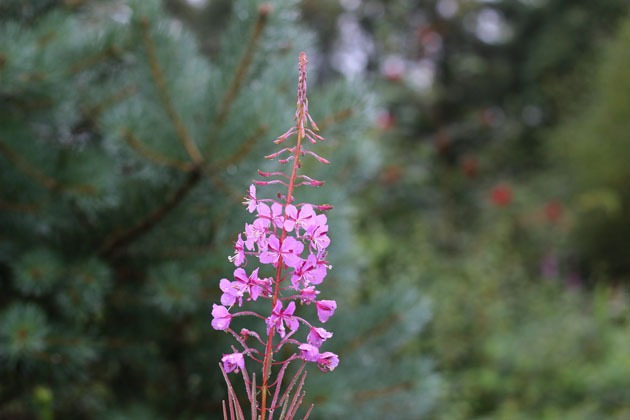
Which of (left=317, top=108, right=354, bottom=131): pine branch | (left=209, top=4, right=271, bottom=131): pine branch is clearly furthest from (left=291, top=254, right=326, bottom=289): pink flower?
(left=317, top=108, right=354, bottom=131): pine branch

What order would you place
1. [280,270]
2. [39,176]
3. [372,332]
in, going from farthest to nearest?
[372,332]
[39,176]
[280,270]

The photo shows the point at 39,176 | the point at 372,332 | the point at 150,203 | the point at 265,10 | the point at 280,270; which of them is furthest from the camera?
the point at 372,332

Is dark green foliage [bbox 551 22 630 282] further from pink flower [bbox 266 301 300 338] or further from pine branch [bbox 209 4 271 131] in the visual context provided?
pink flower [bbox 266 301 300 338]

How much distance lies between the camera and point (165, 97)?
132 cm

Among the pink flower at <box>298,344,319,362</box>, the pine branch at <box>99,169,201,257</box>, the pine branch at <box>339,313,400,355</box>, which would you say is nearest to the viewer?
the pink flower at <box>298,344,319,362</box>

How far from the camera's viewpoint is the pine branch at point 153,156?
1.28 m

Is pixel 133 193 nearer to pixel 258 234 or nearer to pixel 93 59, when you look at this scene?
pixel 93 59

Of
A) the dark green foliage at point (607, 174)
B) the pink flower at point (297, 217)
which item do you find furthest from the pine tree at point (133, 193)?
the dark green foliage at point (607, 174)

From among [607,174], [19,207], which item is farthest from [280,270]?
[607,174]

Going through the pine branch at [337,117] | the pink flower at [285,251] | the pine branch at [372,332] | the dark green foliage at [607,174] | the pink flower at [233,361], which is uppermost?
the dark green foliage at [607,174]

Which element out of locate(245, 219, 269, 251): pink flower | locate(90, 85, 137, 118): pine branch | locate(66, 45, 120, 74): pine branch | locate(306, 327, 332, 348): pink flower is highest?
locate(90, 85, 137, 118): pine branch

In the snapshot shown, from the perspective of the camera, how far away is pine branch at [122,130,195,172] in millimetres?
1277

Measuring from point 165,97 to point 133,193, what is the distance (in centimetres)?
33

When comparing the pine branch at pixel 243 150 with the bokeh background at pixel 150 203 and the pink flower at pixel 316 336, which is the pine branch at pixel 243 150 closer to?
the bokeh background at pixel 150 203
